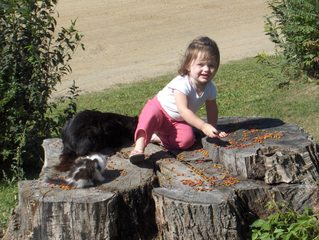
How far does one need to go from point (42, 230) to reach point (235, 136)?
170cm

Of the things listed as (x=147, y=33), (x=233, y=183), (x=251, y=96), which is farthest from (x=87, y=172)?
(x=147, y=33)

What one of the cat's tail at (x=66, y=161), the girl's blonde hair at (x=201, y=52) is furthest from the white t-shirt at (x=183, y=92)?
the cat's tail at (x=66, y=161)

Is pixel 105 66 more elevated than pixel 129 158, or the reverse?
pixel 129 158

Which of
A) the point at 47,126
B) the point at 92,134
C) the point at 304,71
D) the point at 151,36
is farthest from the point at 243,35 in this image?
the point at 92,134

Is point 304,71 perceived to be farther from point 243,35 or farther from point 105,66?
point 243,35

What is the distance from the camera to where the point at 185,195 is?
187 inches

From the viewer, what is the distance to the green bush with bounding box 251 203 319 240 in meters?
4.64

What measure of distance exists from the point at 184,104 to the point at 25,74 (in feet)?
7.55

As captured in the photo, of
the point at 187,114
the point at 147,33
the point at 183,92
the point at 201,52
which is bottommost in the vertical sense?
the point at 147,33

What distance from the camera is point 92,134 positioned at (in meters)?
5.88

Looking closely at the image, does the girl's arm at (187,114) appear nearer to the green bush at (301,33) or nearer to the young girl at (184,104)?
the young girl at (184,104)

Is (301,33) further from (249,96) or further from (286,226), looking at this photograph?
(286,226)

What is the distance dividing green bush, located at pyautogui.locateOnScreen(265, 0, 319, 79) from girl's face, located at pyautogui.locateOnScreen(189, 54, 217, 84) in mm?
4886

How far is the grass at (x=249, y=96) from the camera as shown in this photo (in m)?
9.31
